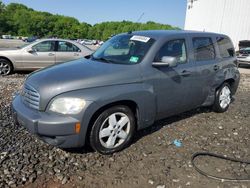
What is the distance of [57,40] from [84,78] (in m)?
7.29

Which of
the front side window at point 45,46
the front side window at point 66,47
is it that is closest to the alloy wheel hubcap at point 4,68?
the front side window at point 45,46

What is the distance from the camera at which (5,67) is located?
10.5m

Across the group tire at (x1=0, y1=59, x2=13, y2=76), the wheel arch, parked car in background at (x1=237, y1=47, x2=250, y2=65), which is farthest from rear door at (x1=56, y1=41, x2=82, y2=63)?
parked car in background at (x1=237, y1=47, x2=250, y2=65)

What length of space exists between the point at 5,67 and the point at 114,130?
756 centimetres

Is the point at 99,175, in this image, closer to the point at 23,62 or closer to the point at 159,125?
the point at 159,125

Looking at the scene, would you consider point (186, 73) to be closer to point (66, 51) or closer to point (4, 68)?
point (66, 51)

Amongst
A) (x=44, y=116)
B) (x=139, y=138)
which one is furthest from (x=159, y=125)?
(x=44, y=116)

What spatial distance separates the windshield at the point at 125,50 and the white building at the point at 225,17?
27.5 meters

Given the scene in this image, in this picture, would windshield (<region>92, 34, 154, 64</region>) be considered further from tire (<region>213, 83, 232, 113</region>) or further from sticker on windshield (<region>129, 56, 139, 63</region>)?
tire (<region>213, 83, 232, 113</region>)

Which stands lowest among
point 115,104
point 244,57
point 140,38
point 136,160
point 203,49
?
point 136,160

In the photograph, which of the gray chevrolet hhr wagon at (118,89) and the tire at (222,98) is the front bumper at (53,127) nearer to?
the gray chevrolet hhr wagon at (118,89)

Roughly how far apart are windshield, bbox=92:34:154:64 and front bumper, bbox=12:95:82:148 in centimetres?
141

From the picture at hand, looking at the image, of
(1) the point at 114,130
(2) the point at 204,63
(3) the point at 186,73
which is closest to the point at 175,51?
(3) the point at 186,73

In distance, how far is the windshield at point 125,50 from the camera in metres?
4.69
